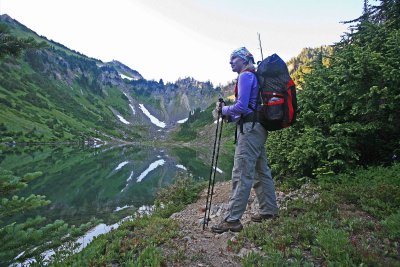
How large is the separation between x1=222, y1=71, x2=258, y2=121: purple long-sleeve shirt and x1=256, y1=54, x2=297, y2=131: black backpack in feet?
0.62

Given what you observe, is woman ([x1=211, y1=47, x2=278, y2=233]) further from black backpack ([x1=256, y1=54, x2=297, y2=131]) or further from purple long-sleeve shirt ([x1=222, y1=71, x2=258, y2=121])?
black backpack ([x1=256, y1=54, x2=297, y2=131])

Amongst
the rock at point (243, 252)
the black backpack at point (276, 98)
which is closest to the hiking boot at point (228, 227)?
the rock at point (243, 252)

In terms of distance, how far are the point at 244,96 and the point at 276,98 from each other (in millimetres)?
756

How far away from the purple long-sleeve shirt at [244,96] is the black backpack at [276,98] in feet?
0.62

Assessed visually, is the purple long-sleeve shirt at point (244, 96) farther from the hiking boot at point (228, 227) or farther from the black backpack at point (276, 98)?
the hiking boot at point (228, 227)

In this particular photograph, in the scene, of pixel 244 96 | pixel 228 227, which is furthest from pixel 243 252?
pixel 244 96

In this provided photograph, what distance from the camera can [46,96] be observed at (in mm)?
197125

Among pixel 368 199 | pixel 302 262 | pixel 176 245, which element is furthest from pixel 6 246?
pixel 368 199

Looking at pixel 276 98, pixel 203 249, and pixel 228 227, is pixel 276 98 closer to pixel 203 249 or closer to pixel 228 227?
pixel 228 227

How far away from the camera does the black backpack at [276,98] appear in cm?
727

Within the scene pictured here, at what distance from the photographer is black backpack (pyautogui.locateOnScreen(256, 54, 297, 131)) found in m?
7.27

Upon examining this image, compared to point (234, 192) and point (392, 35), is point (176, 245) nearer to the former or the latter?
point (234, 192)

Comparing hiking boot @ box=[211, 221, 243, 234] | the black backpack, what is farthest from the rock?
the black backpack

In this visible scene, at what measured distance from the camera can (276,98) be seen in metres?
7.29
